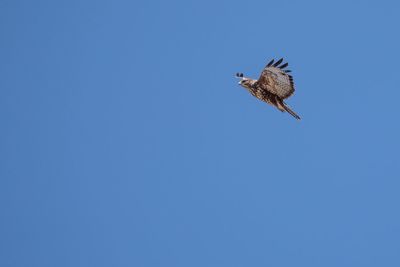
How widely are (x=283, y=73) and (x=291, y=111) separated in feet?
3.74

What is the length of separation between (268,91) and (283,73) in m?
0.81

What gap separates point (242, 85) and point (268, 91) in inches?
32.7

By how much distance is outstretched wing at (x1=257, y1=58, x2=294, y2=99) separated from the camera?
902 inches

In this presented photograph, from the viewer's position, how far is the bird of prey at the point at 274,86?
22.9 meters

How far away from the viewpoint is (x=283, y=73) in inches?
901

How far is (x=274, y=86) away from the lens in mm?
23234

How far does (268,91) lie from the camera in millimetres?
23500

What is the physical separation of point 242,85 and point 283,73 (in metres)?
1.49

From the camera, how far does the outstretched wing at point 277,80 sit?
75.2 ft

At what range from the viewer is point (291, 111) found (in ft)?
77.1

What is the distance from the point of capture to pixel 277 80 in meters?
23.1

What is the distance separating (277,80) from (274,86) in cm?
23

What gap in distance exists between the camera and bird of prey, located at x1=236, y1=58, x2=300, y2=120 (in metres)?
22.9
